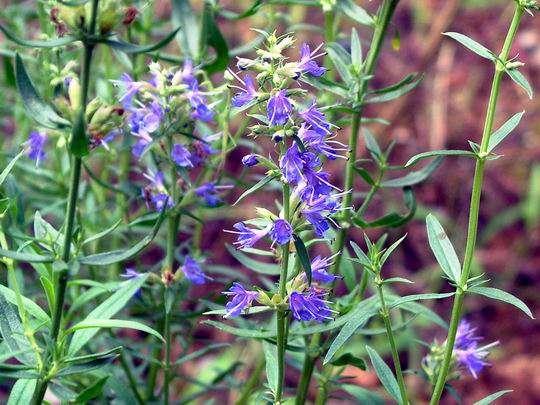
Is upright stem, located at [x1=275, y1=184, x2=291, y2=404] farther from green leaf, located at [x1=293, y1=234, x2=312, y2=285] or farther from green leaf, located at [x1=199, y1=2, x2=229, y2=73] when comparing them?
green leaf, located at [x1=199, y1=2, x2=229, y2=73]

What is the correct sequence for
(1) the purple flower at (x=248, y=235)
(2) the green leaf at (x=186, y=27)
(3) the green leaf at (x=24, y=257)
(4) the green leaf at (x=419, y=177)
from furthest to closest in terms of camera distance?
1. (2) the green leaf at (x=186, y=27)
2. (4) the green leaf at (x=419, y=177)
3. (1) the purple flower at (x=248, y=235)
4. (3) the green leaf at (x=24, y=257)

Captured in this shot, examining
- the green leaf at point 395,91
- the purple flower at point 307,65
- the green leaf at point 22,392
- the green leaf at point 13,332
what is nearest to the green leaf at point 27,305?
the green leaf at point 13,332

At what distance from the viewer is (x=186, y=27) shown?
7.54 feet

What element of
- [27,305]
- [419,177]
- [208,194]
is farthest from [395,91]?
[27,305]

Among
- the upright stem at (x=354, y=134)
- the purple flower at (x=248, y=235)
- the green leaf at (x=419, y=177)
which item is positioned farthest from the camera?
the green leaf at (x=419, y=177)

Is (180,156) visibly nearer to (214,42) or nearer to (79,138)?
(214,42)

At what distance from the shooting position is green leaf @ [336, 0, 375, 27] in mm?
1995

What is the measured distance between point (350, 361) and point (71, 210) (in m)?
0.68

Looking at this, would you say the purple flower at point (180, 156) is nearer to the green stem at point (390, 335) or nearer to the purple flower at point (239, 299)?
the purple flower at point (239, 299)

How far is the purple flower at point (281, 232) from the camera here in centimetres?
152

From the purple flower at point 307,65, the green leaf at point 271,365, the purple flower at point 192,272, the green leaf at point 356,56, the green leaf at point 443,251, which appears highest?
the purple flower at point 307,65

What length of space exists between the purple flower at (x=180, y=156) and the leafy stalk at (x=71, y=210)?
0.38 meters

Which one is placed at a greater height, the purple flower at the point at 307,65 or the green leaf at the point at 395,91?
the purple flower at the point at 307,65

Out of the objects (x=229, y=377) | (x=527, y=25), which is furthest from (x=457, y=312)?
(x=527, y=25)
